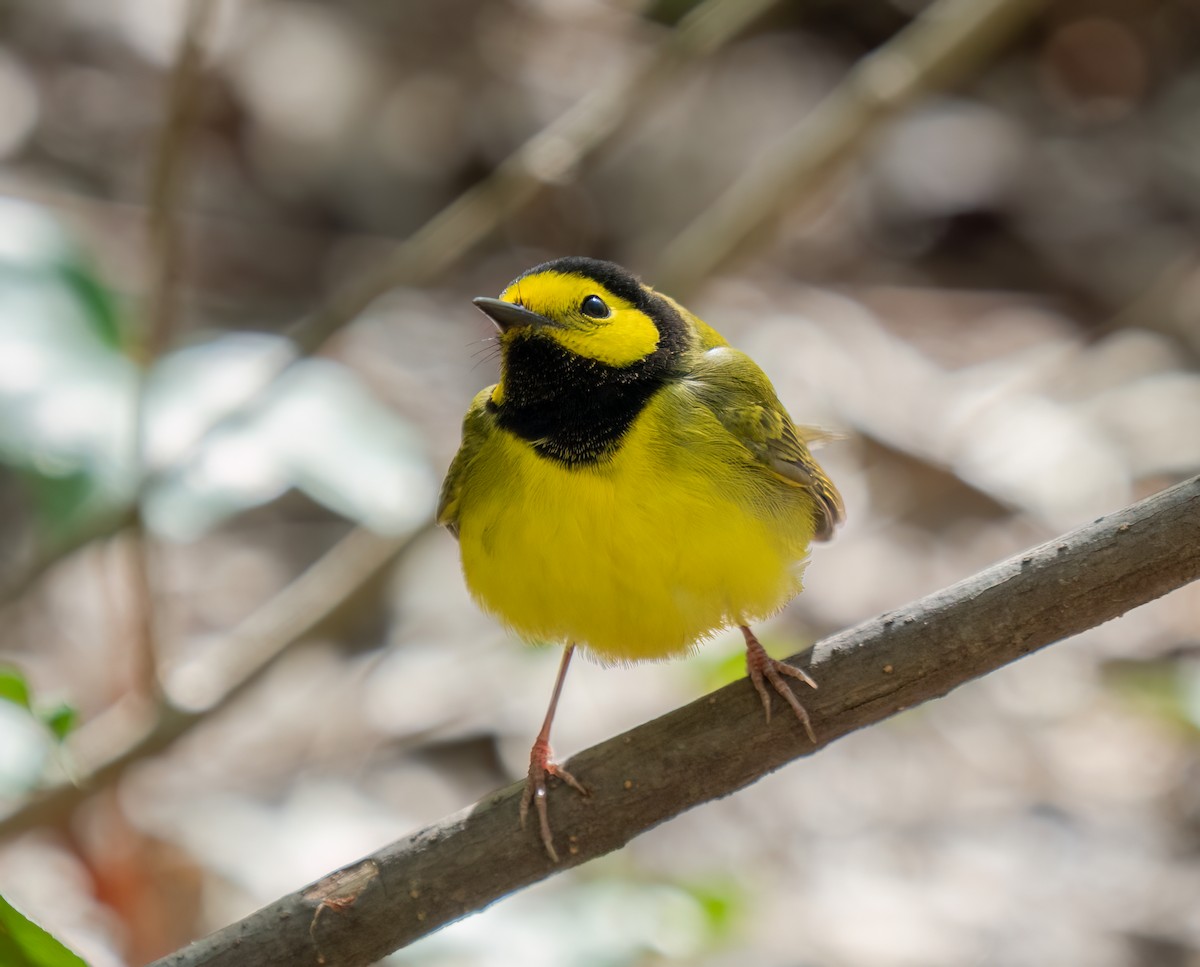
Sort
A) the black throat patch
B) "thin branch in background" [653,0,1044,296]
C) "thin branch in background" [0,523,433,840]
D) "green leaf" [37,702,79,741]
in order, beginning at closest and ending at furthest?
"green leaf" [37,702,79,741] < the black throat patch < "thin branch in background" [0,523,433,840] < "thin branch in background" [653,0,1044,296]

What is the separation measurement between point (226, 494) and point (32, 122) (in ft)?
18.4

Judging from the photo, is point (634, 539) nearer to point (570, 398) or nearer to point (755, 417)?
point (570, 398)

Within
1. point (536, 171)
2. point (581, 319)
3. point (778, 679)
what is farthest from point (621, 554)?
point (536, 171)

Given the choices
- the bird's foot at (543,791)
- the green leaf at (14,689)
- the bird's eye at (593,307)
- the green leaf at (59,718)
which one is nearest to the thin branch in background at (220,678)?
the green leaf at (59,718)

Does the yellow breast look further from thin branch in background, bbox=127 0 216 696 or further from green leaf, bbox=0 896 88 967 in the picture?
green leaf, bbox=0 896 88 967

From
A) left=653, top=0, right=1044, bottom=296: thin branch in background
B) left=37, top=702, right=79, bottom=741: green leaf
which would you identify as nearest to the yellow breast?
left=37, top=702, right=79, bottom=741: green leaf

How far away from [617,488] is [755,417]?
535 millimetres

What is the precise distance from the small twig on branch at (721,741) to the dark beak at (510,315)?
39.3 inches

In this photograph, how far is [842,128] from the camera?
5.29 m

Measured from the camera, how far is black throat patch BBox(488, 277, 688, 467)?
322cm

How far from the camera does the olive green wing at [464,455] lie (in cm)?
345

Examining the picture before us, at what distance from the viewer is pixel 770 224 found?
536 centimetres

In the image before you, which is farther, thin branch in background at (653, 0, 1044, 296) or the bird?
thin branch in background at (653, 0, 1044, 296)

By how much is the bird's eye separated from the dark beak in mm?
108
